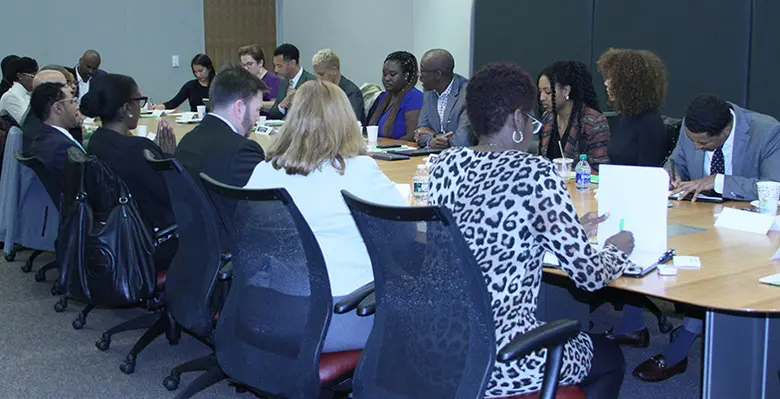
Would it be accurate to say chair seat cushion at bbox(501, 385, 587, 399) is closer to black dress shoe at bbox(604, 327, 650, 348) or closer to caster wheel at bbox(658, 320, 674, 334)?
black dress shoe at bbox(604, 327, 650, 348)

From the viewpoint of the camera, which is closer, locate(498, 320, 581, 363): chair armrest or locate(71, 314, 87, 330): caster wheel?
locate(498, 320, 581, 363): chair armrest

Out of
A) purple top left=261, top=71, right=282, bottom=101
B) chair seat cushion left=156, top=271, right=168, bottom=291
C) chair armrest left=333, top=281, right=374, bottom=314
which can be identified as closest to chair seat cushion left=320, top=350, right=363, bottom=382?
chair armrest left=333, top=281, right=374, bottom=314

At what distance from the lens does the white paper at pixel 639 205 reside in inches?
103

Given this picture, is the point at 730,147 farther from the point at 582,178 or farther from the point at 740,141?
the point at 582,178

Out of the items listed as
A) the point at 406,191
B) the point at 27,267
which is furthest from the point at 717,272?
the point at 27,267

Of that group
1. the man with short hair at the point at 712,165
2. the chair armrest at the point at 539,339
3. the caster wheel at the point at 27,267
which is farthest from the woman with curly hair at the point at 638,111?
the caster wheel at the point at 27,267

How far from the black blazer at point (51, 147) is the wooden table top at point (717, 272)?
8.33 ft

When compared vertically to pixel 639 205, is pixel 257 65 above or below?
above

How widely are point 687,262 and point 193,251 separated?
1.71 m

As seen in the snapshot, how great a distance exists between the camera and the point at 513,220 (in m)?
2.12

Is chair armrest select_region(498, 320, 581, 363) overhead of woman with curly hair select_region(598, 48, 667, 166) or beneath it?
beneath

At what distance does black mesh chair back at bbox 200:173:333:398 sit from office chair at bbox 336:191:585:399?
276mm

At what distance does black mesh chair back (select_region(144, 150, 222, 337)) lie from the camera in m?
2.97

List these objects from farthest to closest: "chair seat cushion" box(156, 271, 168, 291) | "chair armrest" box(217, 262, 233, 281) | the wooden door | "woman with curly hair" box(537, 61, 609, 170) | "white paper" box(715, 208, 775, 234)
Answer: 1. the wooden door
2. "woman with curly hair" box(537, 61, 609, 170)
3. "chair seat cushion" box(156, 271, 168, 291)
4. "white paper" box(715, 208, 775, 234)
5. "chair armrest" box(217, 262, 233, 281)
